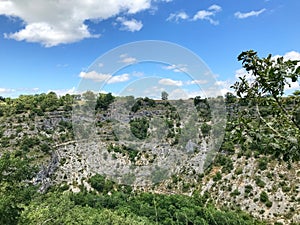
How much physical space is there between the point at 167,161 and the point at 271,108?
23.1 meters

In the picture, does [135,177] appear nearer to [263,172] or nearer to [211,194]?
[211,194]

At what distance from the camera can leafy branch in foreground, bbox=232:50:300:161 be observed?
225cm

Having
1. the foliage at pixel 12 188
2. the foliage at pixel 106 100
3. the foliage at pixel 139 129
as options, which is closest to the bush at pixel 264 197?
the foliage at pixel 139 129

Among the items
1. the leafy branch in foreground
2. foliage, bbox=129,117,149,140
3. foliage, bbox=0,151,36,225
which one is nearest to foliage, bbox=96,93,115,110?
foliage, bbox=129,117,149,140

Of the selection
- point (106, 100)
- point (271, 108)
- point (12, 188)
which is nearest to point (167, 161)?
point (106, 100)

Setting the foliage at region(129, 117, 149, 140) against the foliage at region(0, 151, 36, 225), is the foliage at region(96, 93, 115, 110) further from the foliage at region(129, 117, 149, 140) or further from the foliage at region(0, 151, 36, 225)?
the foliage at region(0, 151, 36, 225)

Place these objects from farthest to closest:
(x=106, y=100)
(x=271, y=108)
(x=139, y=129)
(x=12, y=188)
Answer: (x=106, y=100)
(x=139, y=129)
(x=12, y=188)
(x=271, y=108)

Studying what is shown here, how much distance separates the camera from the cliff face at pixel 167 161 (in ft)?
82.1

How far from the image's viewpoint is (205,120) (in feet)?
73.6

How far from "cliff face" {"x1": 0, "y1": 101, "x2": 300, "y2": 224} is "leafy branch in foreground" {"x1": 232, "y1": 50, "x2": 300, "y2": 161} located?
63.3 ft

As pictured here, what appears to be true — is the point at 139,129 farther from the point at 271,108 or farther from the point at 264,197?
the point at 271,108

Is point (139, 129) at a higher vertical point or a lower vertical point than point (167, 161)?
higher

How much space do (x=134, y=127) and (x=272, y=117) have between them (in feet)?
69.6

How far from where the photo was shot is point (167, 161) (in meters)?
25.3
